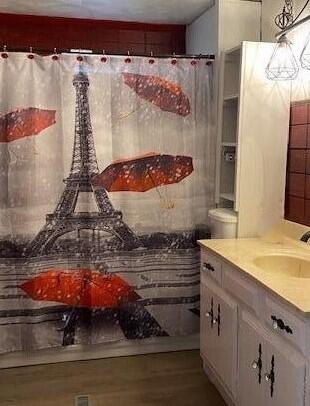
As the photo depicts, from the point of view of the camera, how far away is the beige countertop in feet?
5.72

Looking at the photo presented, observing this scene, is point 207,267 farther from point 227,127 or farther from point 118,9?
point 118,9

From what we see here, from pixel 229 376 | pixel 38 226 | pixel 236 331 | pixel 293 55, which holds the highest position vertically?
pixel 293 55

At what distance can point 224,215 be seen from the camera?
2.78 m

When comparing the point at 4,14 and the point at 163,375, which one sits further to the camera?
the point at 4,14

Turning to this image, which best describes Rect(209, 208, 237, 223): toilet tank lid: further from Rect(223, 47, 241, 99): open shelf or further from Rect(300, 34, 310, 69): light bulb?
Rect(300, 34, 310, 69): light bulb

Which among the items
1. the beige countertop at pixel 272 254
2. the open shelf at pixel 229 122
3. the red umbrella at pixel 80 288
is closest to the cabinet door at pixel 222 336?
the beige countertop at pixel 272 254

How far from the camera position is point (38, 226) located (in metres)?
2.83

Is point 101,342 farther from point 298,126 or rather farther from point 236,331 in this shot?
point 298,126

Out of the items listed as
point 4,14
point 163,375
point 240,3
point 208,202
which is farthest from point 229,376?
point 4,14

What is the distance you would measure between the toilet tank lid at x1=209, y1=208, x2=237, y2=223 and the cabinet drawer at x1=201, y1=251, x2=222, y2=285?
10.6 inches

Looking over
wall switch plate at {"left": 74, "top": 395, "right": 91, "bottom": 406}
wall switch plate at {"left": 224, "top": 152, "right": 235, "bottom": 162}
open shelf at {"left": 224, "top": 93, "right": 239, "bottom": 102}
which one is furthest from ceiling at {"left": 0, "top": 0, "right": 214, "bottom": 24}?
wall switch plate at {"left": 74, "top": 395, "right": 91, "bottom": 406}

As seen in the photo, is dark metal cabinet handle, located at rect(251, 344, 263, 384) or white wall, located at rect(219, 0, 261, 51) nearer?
dark metal cabinet handle, located at rect(251, 344, 263, 384)

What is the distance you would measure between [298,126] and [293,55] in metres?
0.40

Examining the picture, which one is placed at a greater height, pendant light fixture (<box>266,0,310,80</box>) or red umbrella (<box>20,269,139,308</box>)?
pendant light fixture (<box>266,0,310,80</box>)
